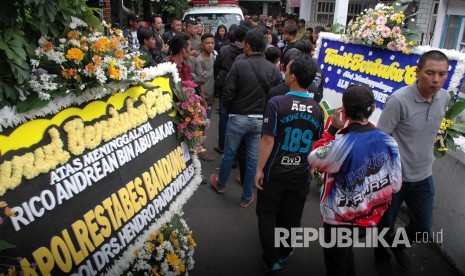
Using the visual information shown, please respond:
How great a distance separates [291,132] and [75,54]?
1.57 metres


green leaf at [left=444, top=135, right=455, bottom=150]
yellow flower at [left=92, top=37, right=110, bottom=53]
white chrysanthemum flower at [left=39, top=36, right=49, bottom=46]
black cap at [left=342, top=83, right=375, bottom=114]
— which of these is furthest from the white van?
white chrysanthemum flower at [left=39, top=36, right=49, bottom=46]

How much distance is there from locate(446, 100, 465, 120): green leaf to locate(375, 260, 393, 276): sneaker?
143 centimetres

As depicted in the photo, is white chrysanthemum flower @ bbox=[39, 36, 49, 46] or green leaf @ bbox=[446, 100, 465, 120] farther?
green leaf @ bbox=[446, 100, 465, 120]

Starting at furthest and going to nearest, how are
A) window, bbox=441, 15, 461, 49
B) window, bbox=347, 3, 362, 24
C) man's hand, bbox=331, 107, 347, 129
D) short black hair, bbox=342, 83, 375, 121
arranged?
1. window, bbox=347, 3, 362, 24
2. window, bbox=441, 15, 461, 49
3. man's hand, bbox=331, 107, 347, 129
4. short black hair, bbox=342, 83, 375, 121

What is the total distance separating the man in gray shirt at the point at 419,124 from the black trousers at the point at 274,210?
32.8 inches

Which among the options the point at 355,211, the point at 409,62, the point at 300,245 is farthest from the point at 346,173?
the point at 409,62

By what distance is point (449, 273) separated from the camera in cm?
326

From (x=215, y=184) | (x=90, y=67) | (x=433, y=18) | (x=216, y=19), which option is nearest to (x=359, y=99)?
(x=90, y=67)

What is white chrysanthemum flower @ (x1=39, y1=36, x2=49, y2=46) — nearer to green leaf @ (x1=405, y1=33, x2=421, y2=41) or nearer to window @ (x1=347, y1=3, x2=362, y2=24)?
green leaf @ (x1=405, y1=33, x2=421, y2=41)

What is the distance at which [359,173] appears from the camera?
2301mm

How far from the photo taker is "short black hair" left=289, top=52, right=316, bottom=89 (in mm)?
2646

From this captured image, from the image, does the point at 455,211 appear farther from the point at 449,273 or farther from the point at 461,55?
the point at 461,55

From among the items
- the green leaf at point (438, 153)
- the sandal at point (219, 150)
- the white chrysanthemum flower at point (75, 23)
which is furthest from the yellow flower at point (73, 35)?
the sandal at point (219, 150)

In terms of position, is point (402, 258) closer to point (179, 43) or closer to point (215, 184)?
point (215, 184)
